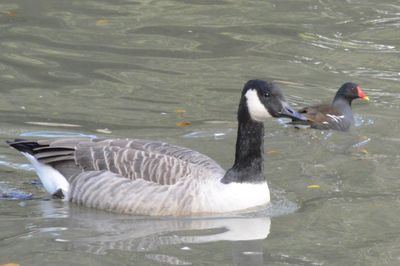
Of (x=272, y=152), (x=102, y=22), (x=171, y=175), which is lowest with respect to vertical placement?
(x=272, y=152)

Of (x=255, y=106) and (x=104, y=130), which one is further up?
(x=255, y=106)

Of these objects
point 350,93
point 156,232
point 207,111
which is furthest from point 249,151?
point 350,93

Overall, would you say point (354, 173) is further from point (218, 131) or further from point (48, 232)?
point (48, 232)

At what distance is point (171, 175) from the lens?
10.0 m

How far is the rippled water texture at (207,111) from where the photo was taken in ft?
29.7

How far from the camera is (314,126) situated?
44.1ft

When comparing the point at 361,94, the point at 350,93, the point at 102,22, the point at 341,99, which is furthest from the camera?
the point at 102,22

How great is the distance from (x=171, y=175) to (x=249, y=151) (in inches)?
32.0

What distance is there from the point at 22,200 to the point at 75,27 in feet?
28.2

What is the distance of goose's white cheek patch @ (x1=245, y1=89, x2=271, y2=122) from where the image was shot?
10133mm

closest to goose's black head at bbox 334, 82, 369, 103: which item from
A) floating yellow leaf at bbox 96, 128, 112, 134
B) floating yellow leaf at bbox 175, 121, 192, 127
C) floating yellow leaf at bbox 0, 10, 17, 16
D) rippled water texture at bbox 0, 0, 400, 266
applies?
rippled water texture at bbox 0, 0, 400, 266

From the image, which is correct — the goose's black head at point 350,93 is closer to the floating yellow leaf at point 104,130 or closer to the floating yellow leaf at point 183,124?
the floating yellow leaf at point 183,124

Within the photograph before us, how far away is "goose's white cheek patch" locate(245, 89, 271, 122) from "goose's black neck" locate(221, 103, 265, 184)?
6 cm

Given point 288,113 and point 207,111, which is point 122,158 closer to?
point 288,113
